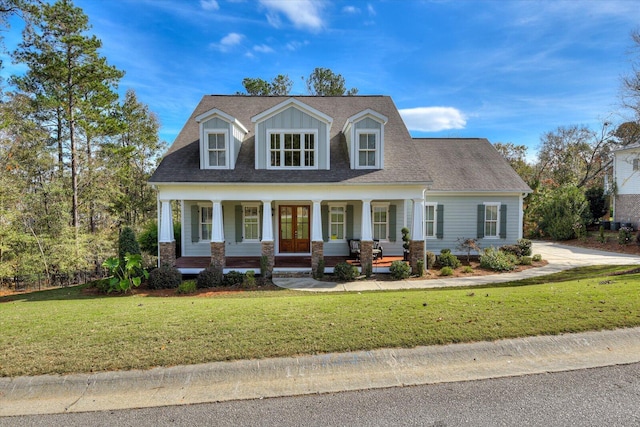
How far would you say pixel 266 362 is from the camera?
16.0ft

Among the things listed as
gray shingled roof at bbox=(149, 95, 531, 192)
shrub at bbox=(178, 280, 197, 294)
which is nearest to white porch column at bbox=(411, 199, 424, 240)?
gray shingled roof at bbox=(149, 95, 531, 192)

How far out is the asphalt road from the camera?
3737 mm

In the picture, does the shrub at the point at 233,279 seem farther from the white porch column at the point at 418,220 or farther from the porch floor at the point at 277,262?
the white porch column at the point at 418,220

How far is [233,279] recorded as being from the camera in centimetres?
1243

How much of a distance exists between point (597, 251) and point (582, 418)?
19905mm

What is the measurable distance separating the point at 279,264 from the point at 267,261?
3.79 feet

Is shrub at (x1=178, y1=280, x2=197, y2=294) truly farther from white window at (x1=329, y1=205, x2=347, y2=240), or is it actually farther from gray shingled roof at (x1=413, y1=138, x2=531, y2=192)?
gray shingled roof at (x1=413, y1=138, x2=531, y2=192)

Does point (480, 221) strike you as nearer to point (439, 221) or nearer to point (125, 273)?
point (439, 221)

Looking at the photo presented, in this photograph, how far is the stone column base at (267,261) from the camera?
1277 centimetres

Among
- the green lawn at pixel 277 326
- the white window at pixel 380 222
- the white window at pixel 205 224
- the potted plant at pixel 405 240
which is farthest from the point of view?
the white window at pixel 380 222

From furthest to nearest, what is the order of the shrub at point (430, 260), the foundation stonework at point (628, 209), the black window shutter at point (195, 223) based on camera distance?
the foundation stonework at point (628, 209)
the black window shutter at point (195, 223)
the shrub at point (430, 260)

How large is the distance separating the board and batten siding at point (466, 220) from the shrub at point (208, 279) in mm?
9743

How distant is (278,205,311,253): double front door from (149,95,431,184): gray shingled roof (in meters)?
2.93

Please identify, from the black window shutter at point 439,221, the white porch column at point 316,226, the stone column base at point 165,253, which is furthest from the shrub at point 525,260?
the stone column base at point 165,253
